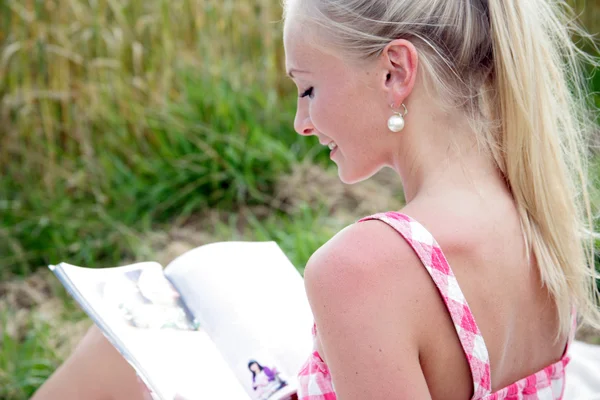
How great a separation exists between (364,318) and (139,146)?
9.10ft

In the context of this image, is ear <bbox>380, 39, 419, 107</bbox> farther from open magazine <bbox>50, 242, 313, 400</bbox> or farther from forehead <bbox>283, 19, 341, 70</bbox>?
open magazine <bbox>50, 242, 313, 400</bbox>

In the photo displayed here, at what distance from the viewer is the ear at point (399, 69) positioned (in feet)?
4.14

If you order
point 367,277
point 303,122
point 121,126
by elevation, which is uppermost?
point 303,122

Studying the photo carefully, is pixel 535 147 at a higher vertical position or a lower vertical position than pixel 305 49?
lower

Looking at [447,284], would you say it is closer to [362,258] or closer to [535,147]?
[362,258]

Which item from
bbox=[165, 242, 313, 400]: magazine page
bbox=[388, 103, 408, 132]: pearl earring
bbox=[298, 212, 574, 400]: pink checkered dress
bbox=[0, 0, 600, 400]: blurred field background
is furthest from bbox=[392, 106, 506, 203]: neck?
bbox=[0, 0, 600, 400]: blurred field background

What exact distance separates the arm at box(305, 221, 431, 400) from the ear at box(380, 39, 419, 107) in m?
0.27

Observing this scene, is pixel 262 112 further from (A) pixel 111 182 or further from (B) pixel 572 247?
(B) pixel 572 247

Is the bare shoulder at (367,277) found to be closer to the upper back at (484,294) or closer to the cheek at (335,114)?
the upper back at (484,294)

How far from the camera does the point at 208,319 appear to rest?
1688 millimetres

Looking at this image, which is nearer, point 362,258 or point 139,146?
point 362,258

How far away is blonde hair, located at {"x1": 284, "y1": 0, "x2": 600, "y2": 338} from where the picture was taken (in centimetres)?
128

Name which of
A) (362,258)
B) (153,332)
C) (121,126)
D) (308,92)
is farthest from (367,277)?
(121,126)

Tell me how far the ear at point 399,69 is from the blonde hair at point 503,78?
0.02 meters
